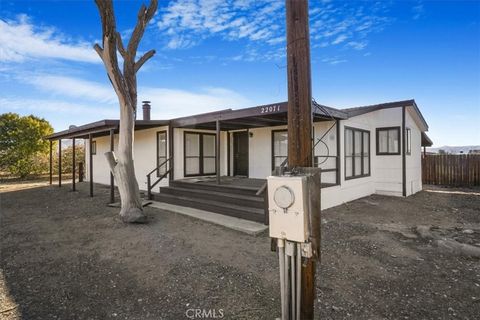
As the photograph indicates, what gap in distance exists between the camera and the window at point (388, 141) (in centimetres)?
998

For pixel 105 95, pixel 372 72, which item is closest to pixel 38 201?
pixel 105 95

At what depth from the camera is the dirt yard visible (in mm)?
2641

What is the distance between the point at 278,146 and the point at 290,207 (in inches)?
301

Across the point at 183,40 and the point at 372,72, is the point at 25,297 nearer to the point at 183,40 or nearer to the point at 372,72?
the point at 183,40

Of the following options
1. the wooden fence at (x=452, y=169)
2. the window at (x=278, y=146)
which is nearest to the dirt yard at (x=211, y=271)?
the window at (x=278, y=146)

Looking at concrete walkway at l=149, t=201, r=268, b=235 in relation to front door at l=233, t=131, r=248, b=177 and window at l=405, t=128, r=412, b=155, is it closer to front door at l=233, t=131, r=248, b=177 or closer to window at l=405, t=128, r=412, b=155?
front door at l=233, t=131, r=248, b=177

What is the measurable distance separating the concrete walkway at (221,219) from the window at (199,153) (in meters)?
2.38

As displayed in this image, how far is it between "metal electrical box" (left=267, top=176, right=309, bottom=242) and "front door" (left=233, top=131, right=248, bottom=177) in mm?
8469

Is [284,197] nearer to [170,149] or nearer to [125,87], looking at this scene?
[125,87]

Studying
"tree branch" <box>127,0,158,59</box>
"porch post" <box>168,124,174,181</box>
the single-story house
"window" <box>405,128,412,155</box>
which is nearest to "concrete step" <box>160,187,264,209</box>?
the single-story house

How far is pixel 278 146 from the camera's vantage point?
30.6 feet

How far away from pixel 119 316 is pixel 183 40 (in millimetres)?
8581

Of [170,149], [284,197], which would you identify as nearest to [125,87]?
[170,149]

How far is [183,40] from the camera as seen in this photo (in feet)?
29.1
